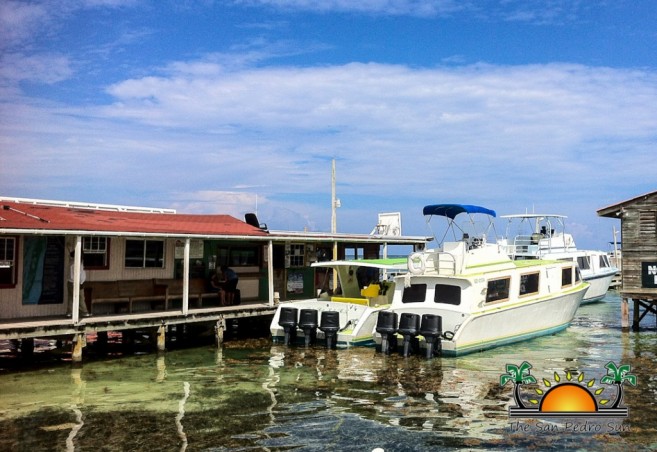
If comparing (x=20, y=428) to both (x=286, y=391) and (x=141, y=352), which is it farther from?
(x=141, y=352)

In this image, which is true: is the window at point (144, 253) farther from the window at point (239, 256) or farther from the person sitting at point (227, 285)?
the window at point (239, 256)

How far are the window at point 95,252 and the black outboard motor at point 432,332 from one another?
9.70 m

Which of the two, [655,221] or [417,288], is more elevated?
[655,221]

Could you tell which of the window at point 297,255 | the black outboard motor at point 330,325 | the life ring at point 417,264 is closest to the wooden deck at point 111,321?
the black outboard motor at point 330,325

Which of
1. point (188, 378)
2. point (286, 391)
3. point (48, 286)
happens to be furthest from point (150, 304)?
point (286, 391)

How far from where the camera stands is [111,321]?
17.4 m

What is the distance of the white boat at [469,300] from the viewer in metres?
18.1

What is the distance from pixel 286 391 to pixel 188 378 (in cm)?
279

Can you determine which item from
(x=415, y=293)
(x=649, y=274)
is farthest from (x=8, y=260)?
(x=649, y=274)

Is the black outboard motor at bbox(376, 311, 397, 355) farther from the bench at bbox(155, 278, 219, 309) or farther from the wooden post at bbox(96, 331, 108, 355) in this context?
the wooden post at bbox(96, 331, 108, 355)

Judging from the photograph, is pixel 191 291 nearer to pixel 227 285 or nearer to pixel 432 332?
pixel 227 285

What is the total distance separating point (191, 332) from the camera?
2345 centimetres

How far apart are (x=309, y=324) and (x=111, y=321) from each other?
5.79 meters

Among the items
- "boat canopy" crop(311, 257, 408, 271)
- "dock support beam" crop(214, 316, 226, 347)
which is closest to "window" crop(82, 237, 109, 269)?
"dock support beam" crop(214, 316, 226, 347)
